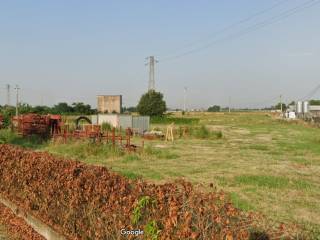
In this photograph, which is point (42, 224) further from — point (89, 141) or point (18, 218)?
point (89, 141)

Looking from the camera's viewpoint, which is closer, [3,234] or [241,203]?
[3,234]

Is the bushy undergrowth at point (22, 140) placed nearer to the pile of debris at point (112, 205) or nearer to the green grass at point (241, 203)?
the green grass at point (241, 203)

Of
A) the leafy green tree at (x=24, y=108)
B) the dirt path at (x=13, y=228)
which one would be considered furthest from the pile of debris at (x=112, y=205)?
the leafy green tree at (x=24, y=108)

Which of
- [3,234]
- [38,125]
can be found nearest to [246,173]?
[3,234]

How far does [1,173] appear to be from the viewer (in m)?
8.77

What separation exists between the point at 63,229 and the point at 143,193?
4.91ft

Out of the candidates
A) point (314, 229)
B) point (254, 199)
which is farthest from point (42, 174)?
point (254, 199)

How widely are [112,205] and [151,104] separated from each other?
7443 cm

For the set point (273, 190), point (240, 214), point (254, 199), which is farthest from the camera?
point (273, 190)

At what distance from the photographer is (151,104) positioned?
259ft

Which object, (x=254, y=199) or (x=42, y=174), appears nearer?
(x=42, y=174)

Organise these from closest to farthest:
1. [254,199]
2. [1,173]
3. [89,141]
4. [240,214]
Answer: [240,214] < [1,173] < [254,199] < [89,141]

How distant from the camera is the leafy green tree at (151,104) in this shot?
78.7 m

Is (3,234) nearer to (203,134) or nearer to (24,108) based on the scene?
(203,134)
